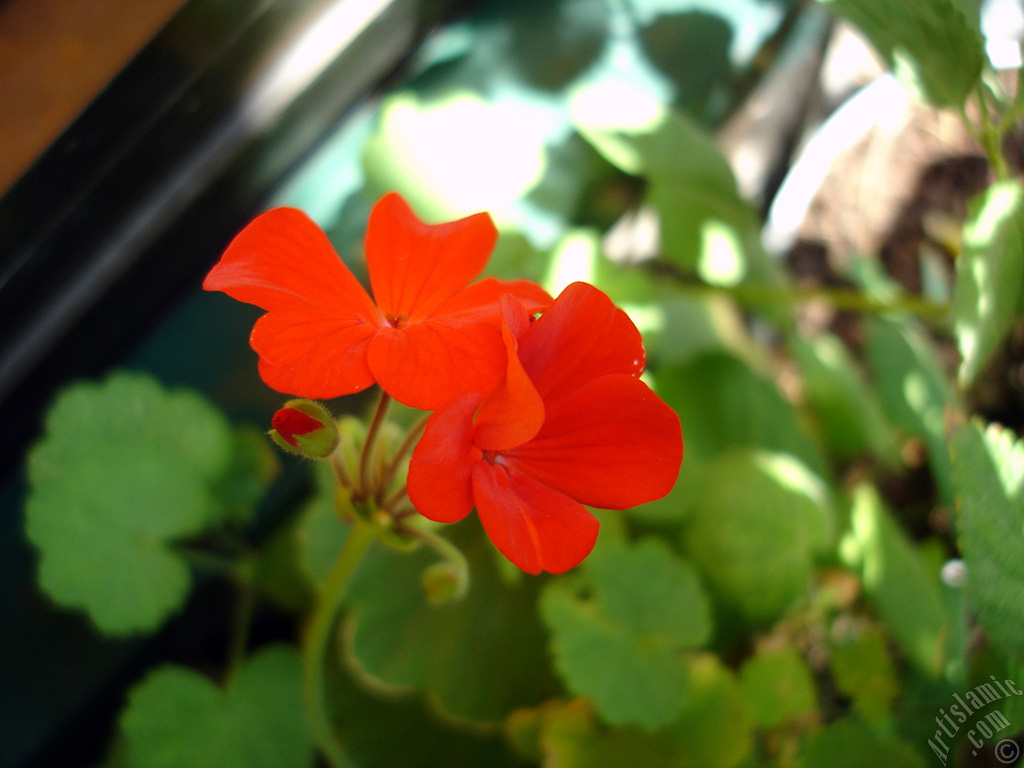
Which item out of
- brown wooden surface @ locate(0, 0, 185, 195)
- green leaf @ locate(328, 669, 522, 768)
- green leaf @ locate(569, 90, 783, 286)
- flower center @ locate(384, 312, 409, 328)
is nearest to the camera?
flower center @ locate(384, 312, 409, 328)

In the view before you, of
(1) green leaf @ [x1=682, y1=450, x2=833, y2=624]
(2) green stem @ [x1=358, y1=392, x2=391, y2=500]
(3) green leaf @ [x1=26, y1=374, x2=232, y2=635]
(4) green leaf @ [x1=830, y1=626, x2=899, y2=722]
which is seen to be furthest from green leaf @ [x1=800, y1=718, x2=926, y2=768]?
(3) green leaf @ [x1=26, y1=374, x2=232, y2=635]

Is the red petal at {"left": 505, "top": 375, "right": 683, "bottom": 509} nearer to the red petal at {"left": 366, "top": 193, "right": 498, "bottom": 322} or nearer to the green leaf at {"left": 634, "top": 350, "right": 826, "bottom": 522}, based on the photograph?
the red petal at {"left": 366, "top": 193, "right": 498, "bottom": 322}

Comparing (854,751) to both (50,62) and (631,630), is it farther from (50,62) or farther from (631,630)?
(50,62)

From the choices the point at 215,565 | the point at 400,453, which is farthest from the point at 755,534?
the point at 215,565

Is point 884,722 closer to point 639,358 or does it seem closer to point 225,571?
point 639,358

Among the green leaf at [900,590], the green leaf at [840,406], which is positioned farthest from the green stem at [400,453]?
the green leaf at [840,406]

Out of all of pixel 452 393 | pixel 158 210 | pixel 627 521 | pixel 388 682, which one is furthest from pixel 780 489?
pixel 158 210
